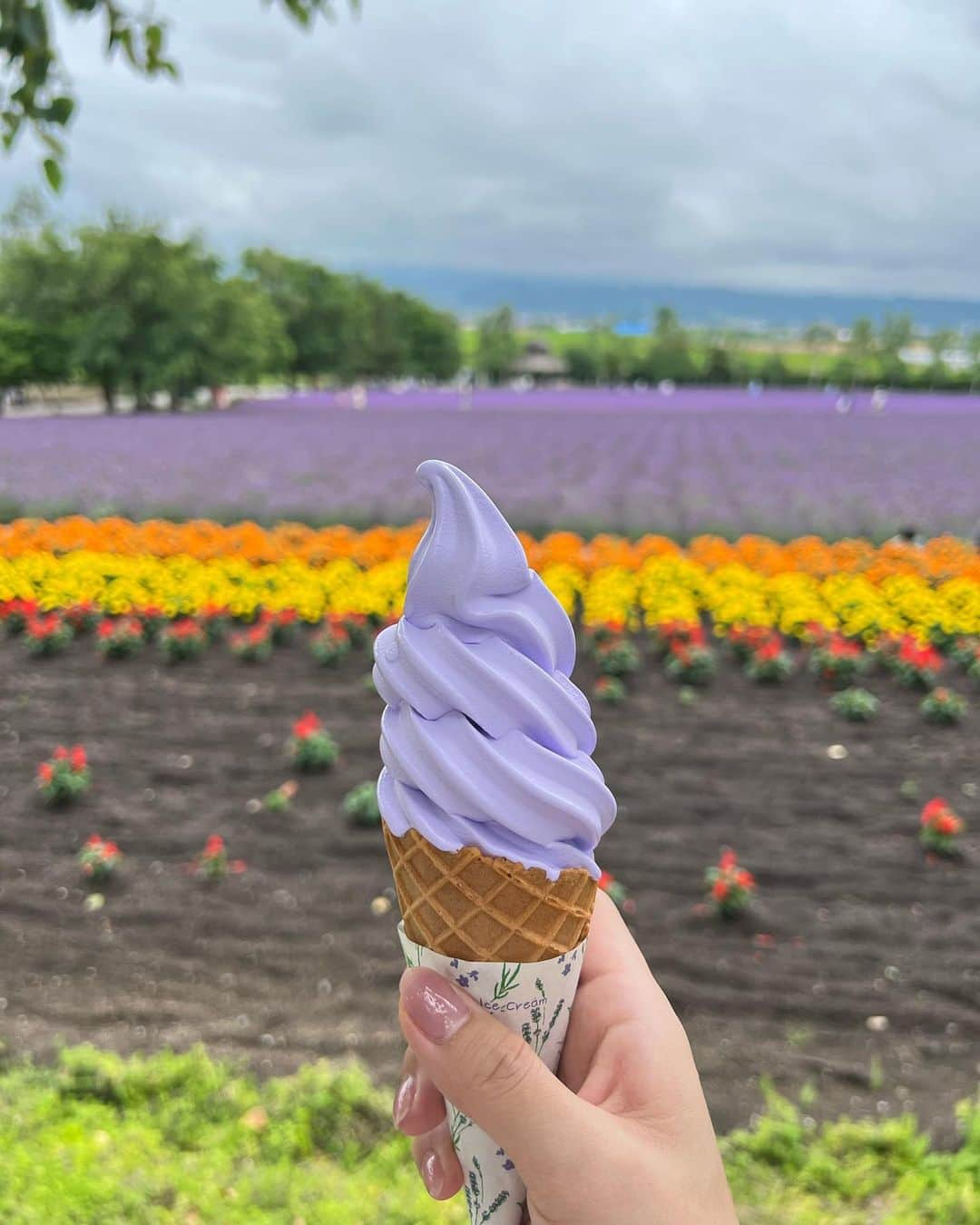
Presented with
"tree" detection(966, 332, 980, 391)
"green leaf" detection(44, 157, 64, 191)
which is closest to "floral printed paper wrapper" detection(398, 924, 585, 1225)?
"green leaf" detection(44, 157, 64, 191)

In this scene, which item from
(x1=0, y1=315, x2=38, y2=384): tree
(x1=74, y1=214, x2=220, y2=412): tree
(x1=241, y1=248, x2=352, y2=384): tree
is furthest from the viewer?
(x1=241, y1=248, x2=352, y2=384): tree

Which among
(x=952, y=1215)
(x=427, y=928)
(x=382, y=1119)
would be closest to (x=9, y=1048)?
(x=382, y=1119)

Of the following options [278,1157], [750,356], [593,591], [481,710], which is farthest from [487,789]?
[750,356]

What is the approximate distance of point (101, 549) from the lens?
8.81 m

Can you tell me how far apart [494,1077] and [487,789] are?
48 centimetres

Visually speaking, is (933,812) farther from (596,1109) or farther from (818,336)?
(818,336)

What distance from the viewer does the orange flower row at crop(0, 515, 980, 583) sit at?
314 inches

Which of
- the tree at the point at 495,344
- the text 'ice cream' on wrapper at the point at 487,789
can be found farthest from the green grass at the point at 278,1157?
the tree at the point at 495,344

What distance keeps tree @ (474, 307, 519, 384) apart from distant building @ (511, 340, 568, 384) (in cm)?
439

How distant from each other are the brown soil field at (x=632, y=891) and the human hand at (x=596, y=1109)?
169 cm

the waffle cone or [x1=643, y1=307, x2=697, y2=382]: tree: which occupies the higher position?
[x1=643, y1=307, x2=697, y2=382]: tree

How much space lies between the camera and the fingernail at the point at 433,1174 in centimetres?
202

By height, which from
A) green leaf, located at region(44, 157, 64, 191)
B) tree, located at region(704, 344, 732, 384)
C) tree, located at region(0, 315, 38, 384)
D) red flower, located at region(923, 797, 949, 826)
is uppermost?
tree, located at region(704, 344, 732, 384)

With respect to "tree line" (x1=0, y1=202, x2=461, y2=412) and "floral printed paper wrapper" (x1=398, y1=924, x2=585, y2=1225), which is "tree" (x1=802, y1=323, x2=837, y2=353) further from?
"floral printed paper wrapper" (x1=398, y1=924, x2=585, y2=1225)
